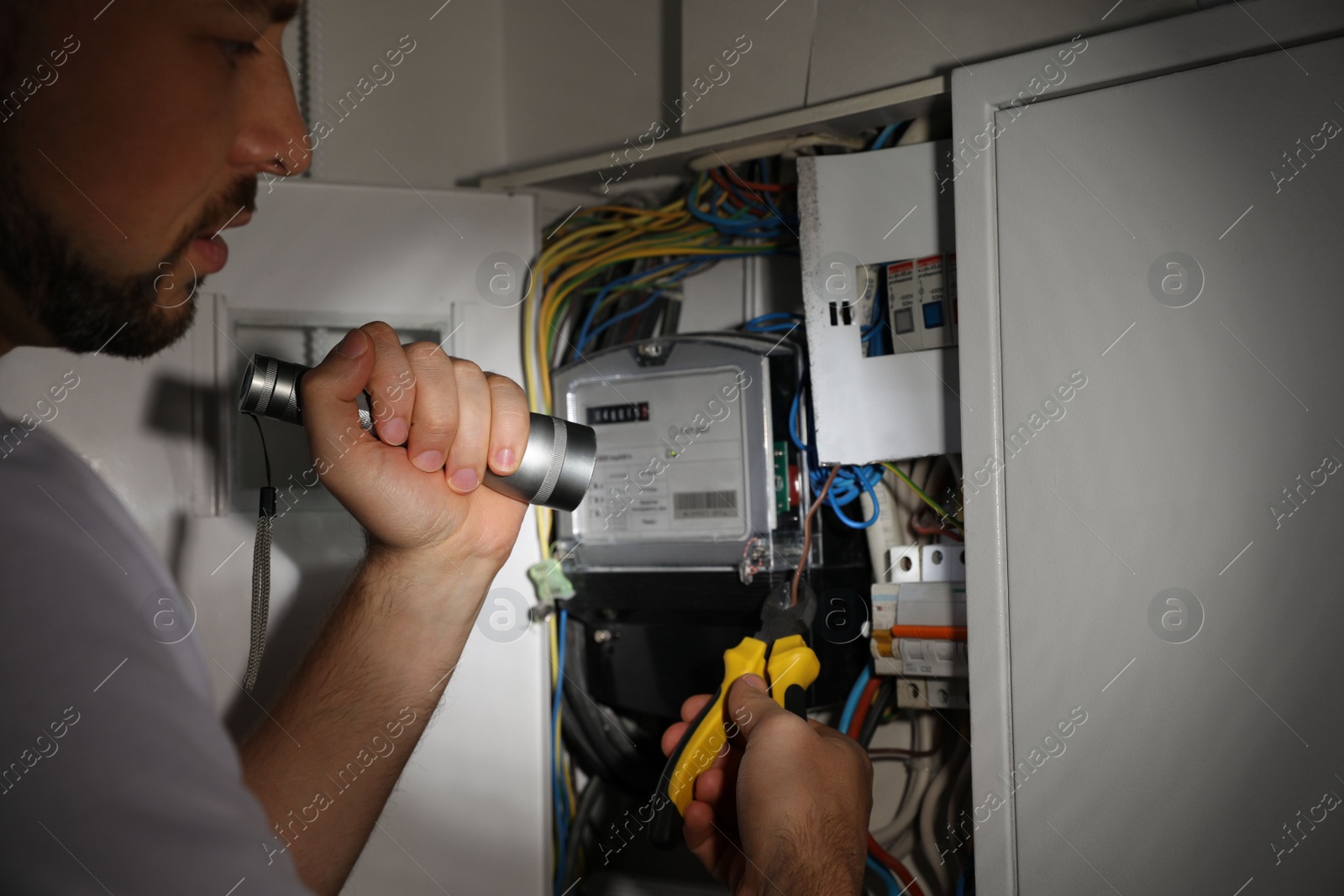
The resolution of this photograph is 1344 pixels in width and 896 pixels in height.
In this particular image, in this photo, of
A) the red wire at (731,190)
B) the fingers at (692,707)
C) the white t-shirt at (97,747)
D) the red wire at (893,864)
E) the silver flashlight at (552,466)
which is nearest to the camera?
the white t-shirt at (97,747)

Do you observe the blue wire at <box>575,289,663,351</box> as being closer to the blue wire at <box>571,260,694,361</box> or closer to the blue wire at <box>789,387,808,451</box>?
the blue wire at <box>571,260,694,361</box>

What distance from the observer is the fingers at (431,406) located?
702mm

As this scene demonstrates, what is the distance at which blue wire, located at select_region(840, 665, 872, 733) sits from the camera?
1015 mm

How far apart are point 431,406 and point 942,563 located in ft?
2.08

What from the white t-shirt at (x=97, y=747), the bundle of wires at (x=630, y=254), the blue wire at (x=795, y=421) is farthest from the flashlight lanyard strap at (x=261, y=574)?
the blue wire at (x=795, y=421)

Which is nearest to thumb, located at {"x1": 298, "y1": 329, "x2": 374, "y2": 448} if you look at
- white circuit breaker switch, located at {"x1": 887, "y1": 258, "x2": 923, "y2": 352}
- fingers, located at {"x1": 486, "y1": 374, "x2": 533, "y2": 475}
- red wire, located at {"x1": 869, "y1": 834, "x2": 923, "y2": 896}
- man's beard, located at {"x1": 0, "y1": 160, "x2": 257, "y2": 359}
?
fingers, located at {"x1": 486, "y1": 374, "x2": 533, "y2": 475}

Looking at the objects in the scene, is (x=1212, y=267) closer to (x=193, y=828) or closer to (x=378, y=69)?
(x=193, y=828)

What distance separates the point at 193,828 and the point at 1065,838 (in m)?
0.70

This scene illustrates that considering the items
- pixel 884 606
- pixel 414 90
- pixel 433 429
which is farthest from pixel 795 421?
pixel 414 90

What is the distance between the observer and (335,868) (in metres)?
0.78

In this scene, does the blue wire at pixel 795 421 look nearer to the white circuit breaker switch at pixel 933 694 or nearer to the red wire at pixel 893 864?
the white circuit breaker switch at pixel 933 694

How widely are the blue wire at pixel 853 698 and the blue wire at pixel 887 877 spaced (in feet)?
0.51

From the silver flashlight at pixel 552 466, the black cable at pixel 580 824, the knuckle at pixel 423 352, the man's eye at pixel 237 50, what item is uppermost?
the man's eye at pixel 237 50

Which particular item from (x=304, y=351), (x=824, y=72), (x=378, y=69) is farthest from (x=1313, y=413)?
(x=378, y=69)
